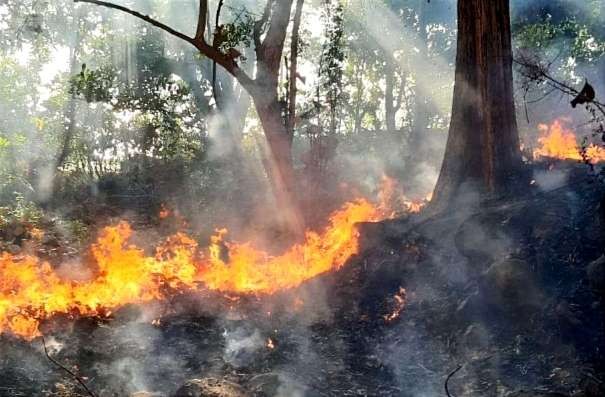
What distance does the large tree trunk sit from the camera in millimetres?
8219

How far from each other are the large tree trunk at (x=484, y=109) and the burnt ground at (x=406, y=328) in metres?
0.62

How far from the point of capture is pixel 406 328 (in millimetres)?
6738

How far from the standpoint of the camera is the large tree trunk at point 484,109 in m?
8.22

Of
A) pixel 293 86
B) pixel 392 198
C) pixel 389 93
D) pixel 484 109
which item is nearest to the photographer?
pixel 484 109

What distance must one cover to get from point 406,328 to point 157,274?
171 inches

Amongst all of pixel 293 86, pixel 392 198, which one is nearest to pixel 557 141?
pixel 392 198

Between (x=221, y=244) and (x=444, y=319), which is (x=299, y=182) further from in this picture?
(x=444, y=319)

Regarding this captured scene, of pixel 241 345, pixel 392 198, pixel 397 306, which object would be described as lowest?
pixel 241 345

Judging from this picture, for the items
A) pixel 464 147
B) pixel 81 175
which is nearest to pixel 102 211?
pixel 81 175

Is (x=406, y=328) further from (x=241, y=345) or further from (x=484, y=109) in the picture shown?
(x=484, y=109)

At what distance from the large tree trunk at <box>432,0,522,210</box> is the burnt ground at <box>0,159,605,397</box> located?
2.03ft

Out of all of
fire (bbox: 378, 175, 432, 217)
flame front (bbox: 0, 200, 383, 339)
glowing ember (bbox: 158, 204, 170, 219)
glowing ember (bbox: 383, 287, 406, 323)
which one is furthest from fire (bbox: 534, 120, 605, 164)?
glowing ember (bbox: 158, 204, 170, 219)

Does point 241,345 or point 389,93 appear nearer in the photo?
point 241,345

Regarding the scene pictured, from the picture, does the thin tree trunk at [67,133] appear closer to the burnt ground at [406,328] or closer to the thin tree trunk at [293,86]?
the thin tree trunk at [293,86]
